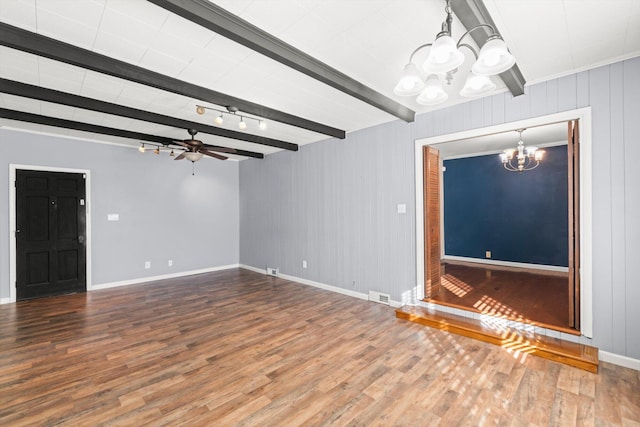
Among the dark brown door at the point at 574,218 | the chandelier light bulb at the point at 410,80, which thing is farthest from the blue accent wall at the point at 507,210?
the chandelier light bulb at the point at 410,80

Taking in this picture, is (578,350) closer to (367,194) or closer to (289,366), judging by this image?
(289,366)

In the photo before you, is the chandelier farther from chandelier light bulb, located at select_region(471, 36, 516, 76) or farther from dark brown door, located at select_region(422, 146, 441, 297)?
dark brown door, located at select_region(422, 146, 441, 297)

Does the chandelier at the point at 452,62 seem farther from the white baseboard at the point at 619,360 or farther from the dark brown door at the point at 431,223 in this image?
the white baseboard at the point at 619,360

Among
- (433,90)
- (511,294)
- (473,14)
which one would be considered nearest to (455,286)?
(511,294)

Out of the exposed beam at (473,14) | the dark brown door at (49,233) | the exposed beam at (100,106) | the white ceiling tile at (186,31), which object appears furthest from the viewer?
the dark brown door at (49,233)

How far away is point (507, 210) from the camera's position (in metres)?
6.60

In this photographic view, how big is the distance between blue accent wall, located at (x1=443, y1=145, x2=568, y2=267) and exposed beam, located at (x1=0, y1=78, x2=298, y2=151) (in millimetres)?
5459

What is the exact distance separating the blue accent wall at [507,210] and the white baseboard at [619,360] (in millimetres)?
3920

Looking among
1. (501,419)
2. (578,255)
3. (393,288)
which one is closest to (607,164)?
(578,255)

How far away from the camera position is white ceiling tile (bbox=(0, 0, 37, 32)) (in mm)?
1906

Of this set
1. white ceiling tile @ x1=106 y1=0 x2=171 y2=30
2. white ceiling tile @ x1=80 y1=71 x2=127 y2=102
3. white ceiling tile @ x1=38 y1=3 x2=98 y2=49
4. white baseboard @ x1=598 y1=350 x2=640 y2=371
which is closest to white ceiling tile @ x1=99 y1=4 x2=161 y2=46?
white ceiling tile @ x1=106 y1=0 x2=171 y2=30

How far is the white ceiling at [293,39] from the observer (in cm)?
196

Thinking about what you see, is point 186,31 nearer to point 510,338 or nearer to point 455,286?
point 510,338

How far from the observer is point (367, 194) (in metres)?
4.66
